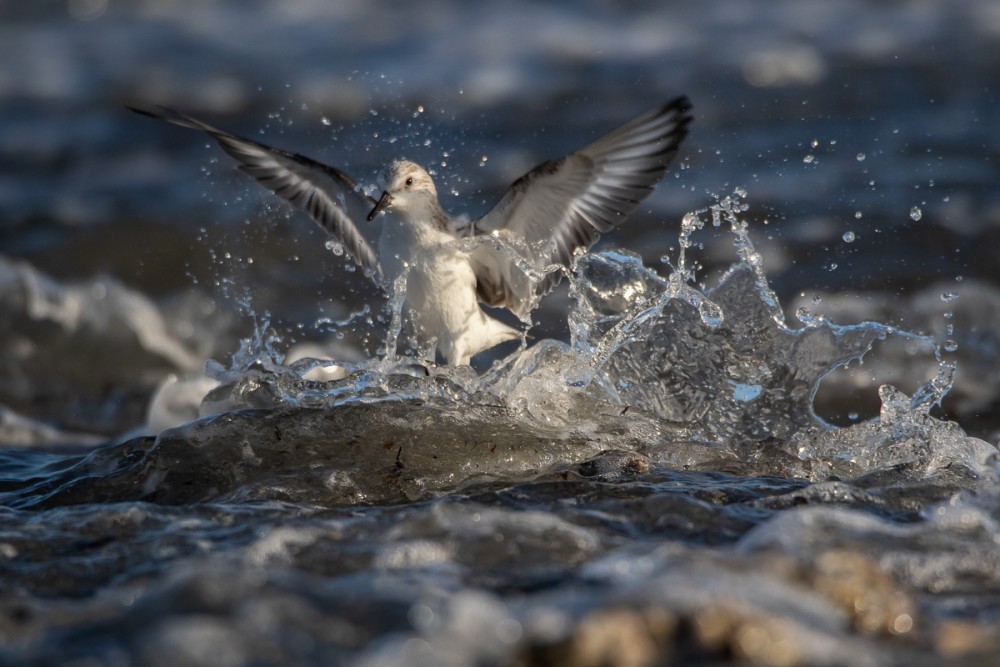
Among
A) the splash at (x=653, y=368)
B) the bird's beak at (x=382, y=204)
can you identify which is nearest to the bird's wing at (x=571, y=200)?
the splash at (x=653, y=368)

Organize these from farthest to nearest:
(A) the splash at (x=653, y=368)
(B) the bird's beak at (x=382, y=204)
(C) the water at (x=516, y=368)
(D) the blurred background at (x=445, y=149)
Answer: (D) the blurred background at (x=445, y=149)
(B) the bird's beak at (x=382, y=204)
(A) the splash at (x=653, y=368)
(C) the water at (x=516, y=368)

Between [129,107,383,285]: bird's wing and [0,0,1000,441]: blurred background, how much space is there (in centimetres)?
117

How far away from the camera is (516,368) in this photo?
4.39 meters

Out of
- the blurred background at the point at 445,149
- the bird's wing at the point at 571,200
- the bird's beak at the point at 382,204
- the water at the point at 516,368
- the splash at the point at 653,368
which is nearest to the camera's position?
the water at the point at 516,368

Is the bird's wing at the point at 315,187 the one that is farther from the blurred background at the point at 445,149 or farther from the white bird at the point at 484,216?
the blurred background at the point at 445,149

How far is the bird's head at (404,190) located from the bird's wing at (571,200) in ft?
0.85

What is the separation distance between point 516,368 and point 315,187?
1.51 metres

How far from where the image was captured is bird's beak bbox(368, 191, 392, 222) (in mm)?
4727

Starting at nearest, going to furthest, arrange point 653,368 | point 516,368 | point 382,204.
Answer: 1. point 516,368
2. point 653,368
3. point 382,204

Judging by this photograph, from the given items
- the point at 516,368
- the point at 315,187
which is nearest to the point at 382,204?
the point at 315,187

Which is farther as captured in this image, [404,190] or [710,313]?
[404,190]

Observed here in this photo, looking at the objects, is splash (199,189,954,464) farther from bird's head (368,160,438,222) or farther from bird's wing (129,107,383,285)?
bird's wing (129,107,383,285)

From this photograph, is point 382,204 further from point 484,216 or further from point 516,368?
point 516,368

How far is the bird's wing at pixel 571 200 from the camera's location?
4.52m
